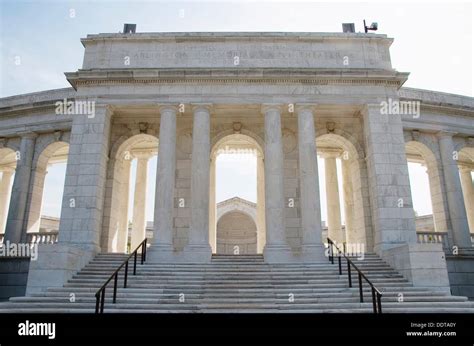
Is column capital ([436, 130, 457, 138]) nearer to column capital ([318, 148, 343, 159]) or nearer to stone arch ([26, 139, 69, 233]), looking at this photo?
column capital ([318, 148, 343, 159])

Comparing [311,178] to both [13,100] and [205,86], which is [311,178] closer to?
[205,86]

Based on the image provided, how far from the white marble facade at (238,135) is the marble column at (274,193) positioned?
60 mm

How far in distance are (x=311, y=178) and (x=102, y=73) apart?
12856 mm

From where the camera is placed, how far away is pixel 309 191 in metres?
19.5

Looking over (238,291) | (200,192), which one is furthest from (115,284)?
(200,192)

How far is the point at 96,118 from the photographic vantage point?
20812mm

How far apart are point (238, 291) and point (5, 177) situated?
23798 mm

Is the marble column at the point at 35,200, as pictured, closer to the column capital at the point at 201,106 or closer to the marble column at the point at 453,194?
the column capital at the point at 201,106

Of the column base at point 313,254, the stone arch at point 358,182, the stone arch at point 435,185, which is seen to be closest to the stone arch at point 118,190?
the column base at point 313,254

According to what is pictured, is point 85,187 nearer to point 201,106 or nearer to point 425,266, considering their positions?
point 201,106

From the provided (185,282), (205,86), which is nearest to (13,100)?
(205,86)

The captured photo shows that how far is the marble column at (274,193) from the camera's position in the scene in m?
18.4

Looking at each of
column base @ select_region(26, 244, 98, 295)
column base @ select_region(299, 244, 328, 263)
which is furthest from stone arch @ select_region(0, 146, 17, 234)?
column base @ select_region(299, 244, 328, 263)

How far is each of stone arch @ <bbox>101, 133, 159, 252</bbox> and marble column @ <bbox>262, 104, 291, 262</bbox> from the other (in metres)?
7.59
